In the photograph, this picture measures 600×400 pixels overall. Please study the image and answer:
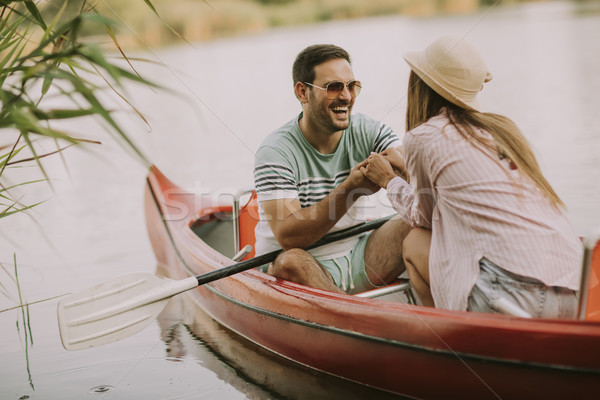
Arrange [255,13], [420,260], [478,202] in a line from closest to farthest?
[478,202], [420,260], [255,13]

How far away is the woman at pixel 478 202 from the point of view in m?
2.55

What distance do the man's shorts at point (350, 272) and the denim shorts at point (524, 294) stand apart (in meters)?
1.10

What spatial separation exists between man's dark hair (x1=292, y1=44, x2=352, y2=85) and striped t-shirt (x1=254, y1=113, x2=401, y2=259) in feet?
0.81

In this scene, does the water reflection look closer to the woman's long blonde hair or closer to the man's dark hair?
the woman's long blonde hair

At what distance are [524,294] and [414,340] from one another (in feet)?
1.70

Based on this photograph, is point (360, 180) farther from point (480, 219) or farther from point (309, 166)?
point (480, 219)

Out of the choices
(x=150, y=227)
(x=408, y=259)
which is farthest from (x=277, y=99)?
(x=408, y=259)

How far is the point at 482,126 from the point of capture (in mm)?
2723

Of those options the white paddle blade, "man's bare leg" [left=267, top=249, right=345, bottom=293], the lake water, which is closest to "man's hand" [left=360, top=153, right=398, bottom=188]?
"man's bare leg" [left=267, top=249, right=345, bottom=293]

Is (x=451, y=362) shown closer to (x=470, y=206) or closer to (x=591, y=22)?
(x=470, y=206)

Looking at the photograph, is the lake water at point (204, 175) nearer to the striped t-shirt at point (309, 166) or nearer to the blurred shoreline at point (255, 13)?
the striped t-shirt at point (309, 166)

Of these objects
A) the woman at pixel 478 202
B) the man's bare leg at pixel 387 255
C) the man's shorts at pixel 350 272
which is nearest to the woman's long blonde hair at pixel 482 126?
the woman at pixel 478 202

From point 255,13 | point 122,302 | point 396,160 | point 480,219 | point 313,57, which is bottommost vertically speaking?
point 122,302

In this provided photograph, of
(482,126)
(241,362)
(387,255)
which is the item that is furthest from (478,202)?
(241,362)
